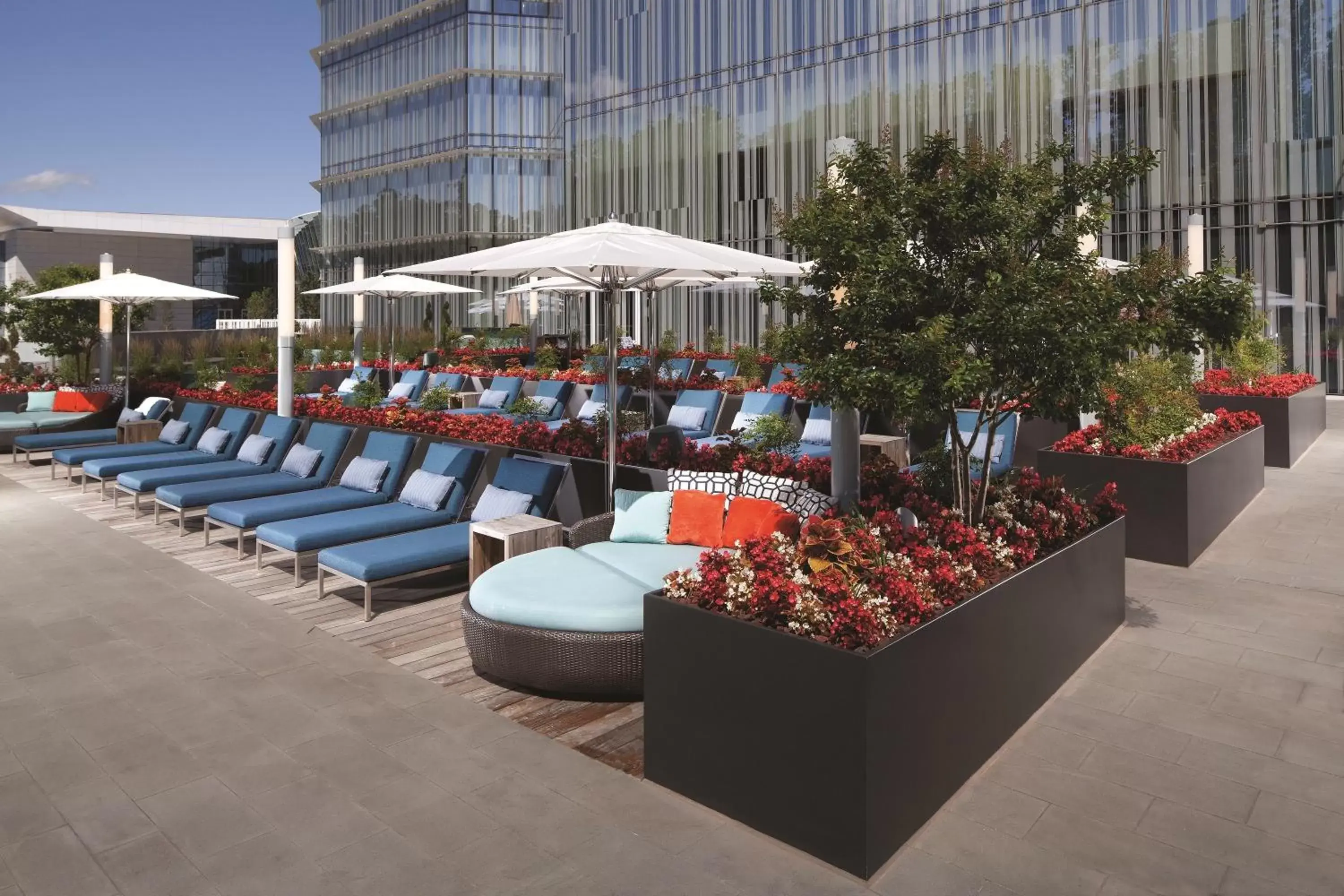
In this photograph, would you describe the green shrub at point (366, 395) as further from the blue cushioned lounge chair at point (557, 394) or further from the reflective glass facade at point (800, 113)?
the reflective glass facade at point (800, 113)

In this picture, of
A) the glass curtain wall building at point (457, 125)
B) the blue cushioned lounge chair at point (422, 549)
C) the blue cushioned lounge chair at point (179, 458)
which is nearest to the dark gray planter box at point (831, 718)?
the blue cushioned lounge chair at point (422, 549)

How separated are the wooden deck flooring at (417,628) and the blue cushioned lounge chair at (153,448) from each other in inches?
59.5

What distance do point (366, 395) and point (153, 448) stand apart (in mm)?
2432

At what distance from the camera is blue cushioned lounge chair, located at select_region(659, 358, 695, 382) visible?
639 inches

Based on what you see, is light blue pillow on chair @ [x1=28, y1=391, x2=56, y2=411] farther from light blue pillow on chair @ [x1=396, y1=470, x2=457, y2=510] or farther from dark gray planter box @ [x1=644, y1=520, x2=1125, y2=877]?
dark gray planter box @ [x1=644, y1=520, x2=1125, y2=877]

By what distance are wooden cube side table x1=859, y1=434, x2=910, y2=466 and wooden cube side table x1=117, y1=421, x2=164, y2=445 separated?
8.59 m

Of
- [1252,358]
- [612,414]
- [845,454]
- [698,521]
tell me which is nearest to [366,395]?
[612,414]

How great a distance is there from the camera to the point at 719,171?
29688 mm

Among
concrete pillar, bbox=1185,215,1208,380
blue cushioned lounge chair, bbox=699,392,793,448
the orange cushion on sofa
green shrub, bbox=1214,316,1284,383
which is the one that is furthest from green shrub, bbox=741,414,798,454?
the orange cushion on sofa

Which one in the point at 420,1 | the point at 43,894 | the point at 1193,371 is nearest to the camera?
the point at 43,894

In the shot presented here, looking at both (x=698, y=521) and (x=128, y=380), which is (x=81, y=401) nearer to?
(x=128, y=380)

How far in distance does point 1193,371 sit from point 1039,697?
23.6ft

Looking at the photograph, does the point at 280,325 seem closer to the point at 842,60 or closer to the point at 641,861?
the point at 641,861

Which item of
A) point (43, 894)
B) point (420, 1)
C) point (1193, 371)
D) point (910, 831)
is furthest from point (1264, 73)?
point (420, 1)
